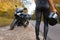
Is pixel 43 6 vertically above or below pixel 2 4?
above

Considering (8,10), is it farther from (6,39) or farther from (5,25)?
(6,39)

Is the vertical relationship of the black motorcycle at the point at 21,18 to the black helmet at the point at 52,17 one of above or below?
below

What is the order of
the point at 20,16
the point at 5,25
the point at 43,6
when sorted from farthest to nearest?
the point at 5,25 → the point at 20,16 → the point at 43,6

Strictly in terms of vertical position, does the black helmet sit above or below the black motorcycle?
above

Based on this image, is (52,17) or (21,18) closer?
(52,17)

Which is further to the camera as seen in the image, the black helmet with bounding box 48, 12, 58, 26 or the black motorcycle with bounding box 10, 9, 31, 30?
the black motorcycle with bounding box 10, 9, 31, 30

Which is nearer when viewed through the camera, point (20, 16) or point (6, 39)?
point (6, 39)

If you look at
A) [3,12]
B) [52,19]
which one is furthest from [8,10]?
[52,19]

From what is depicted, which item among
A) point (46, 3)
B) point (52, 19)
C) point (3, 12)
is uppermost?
point (46, 3)

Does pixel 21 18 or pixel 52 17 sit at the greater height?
pixel 52 17

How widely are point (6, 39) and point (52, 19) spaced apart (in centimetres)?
201

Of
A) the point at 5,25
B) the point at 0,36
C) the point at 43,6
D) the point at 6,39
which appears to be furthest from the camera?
the point at 5,25

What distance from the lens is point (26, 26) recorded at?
39.6 ft

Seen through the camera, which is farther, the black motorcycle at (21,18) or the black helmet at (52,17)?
the black motorcycle at (21,18)
